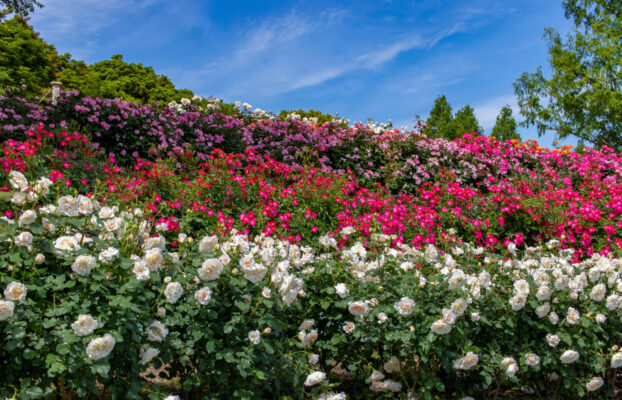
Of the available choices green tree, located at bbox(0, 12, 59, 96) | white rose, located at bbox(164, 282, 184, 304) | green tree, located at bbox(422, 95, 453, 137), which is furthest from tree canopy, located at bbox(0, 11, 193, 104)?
white rose, located at bbox(164, 282, 184, 304)

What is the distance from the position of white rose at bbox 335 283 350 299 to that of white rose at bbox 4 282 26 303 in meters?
1.42

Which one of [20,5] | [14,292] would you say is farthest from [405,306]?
[20,5]

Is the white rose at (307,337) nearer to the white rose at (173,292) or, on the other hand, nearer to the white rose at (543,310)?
the white rose at (173,292)

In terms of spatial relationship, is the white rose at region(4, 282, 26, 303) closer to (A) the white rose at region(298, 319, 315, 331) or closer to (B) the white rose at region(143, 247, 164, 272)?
(B) the white rose at region(143, 247, 164, 272)

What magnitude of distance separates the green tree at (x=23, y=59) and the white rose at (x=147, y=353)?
1709cm

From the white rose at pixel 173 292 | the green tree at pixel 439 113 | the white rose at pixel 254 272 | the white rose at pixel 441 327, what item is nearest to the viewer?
the white rose at pixel 173 292

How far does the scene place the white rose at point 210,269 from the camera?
2174 mm

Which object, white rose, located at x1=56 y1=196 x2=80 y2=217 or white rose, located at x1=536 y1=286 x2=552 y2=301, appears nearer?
white rose, located at x1=56 y1=196 x2=80 y2=217

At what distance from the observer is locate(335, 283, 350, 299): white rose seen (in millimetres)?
2639

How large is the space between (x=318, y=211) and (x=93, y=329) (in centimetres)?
391

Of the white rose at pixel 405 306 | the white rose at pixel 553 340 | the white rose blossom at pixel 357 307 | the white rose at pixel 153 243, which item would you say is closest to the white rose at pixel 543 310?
the white rose at pixel 553 340

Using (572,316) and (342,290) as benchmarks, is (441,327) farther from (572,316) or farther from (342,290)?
(572,316)

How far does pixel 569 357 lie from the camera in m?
2.77

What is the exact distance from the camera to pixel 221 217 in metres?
4.90
